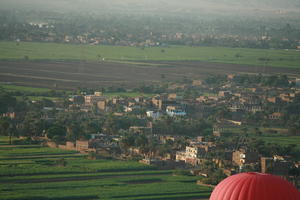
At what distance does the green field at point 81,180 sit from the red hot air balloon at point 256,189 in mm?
7880

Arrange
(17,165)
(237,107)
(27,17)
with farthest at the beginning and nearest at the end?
(27,17) < (237,107) < (17,165)

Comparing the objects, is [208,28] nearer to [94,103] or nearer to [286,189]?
[94,103]

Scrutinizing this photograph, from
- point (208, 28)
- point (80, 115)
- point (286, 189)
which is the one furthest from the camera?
point (208, 28)

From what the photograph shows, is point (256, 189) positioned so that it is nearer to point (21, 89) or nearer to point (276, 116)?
point (276, 116)

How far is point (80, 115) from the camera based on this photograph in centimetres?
3312

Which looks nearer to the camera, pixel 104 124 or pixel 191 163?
pixel 191 163

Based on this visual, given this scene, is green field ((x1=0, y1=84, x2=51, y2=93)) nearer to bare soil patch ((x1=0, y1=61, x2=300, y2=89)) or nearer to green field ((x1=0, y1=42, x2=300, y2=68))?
bare soil patch ((x1=0, y1=61, x2=300, y2=89))

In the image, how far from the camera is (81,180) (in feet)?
72.0

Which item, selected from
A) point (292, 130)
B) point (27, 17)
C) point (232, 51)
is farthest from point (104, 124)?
point (27, 17)

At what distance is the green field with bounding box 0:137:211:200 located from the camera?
2036 cm

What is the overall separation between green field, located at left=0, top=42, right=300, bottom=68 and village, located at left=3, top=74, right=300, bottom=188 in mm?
12971

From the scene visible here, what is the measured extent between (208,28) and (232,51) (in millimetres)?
28142

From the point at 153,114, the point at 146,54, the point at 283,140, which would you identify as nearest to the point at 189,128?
the point at 283,140

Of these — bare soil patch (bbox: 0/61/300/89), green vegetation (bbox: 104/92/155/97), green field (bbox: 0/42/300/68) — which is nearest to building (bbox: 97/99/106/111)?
green vegetation (bbox: 104/92/155/97)
